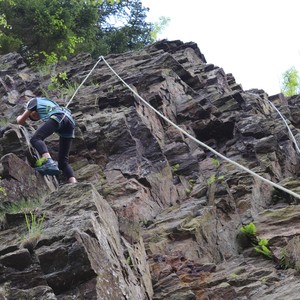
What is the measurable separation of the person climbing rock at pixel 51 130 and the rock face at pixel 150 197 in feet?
0.96

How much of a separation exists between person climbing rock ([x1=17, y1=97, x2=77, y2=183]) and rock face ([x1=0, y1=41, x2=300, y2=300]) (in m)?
0.29

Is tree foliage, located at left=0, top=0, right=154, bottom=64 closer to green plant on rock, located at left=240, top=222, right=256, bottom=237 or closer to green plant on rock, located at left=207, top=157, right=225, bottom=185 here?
green plant on rock, located at left=207, top=157, right=225, bottom=185

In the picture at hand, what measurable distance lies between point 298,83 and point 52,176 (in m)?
24.3

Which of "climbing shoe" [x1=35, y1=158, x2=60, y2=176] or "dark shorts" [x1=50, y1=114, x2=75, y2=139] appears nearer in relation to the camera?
"climbing shoe" [x1=35, y1=158, x2=60, y2=176]

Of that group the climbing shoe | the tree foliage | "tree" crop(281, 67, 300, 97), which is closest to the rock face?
the climbing shoe

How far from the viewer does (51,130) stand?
844 cm

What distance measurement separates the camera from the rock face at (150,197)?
557cm

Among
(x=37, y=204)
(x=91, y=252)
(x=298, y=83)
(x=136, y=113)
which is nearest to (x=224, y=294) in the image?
(x=91, y=252)

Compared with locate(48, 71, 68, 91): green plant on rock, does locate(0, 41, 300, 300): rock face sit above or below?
below

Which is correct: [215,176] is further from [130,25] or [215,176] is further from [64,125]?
[130,25]

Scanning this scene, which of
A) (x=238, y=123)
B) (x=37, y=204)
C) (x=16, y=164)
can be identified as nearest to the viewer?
(x=37, y=204)

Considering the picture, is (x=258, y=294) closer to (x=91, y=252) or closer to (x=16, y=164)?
(x=91, y=252)

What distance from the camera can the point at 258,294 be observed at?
602cm

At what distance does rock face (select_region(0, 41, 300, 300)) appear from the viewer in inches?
219
